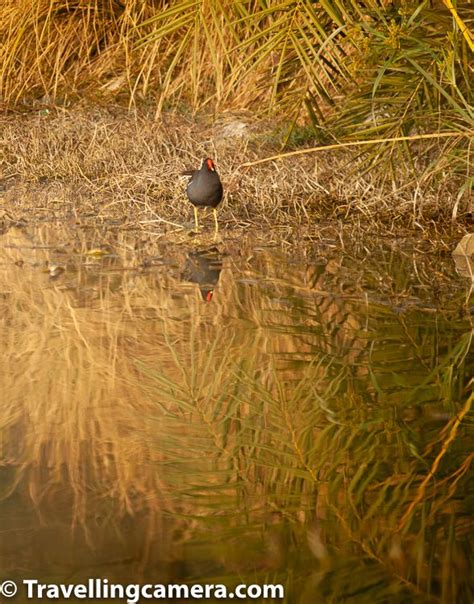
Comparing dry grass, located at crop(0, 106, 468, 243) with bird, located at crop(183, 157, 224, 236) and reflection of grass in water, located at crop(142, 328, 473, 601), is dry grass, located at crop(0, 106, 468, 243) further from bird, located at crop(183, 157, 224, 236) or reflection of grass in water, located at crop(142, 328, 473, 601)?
reflection of grass in water, located at crop(142, 328, 473, 601)

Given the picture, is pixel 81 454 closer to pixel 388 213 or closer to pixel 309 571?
pixel 309 571

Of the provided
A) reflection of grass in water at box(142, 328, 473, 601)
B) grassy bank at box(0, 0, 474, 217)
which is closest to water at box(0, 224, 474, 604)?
reflection of grass in water at box(142, 328, 473, 601)

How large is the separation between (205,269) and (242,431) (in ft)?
8.04

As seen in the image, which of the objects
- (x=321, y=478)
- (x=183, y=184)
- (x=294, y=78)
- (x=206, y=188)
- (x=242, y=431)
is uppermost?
(x=294, y=78)

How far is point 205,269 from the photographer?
5.55 m

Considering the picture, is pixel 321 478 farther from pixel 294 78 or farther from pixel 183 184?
pixel 294 78

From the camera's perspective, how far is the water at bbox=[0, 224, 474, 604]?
7.87ft

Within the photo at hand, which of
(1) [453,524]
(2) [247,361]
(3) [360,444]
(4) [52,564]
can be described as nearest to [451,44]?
(2) [247,361]

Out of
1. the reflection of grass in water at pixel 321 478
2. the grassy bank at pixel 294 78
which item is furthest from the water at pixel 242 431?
the grassy bank at pixel 294 78

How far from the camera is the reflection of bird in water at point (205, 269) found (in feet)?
16.7

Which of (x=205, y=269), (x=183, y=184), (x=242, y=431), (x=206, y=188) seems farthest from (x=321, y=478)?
(x=183, y=184)

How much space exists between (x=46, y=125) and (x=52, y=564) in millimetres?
6942

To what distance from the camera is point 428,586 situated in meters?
2.29

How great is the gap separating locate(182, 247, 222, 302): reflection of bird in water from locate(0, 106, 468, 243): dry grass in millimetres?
489
